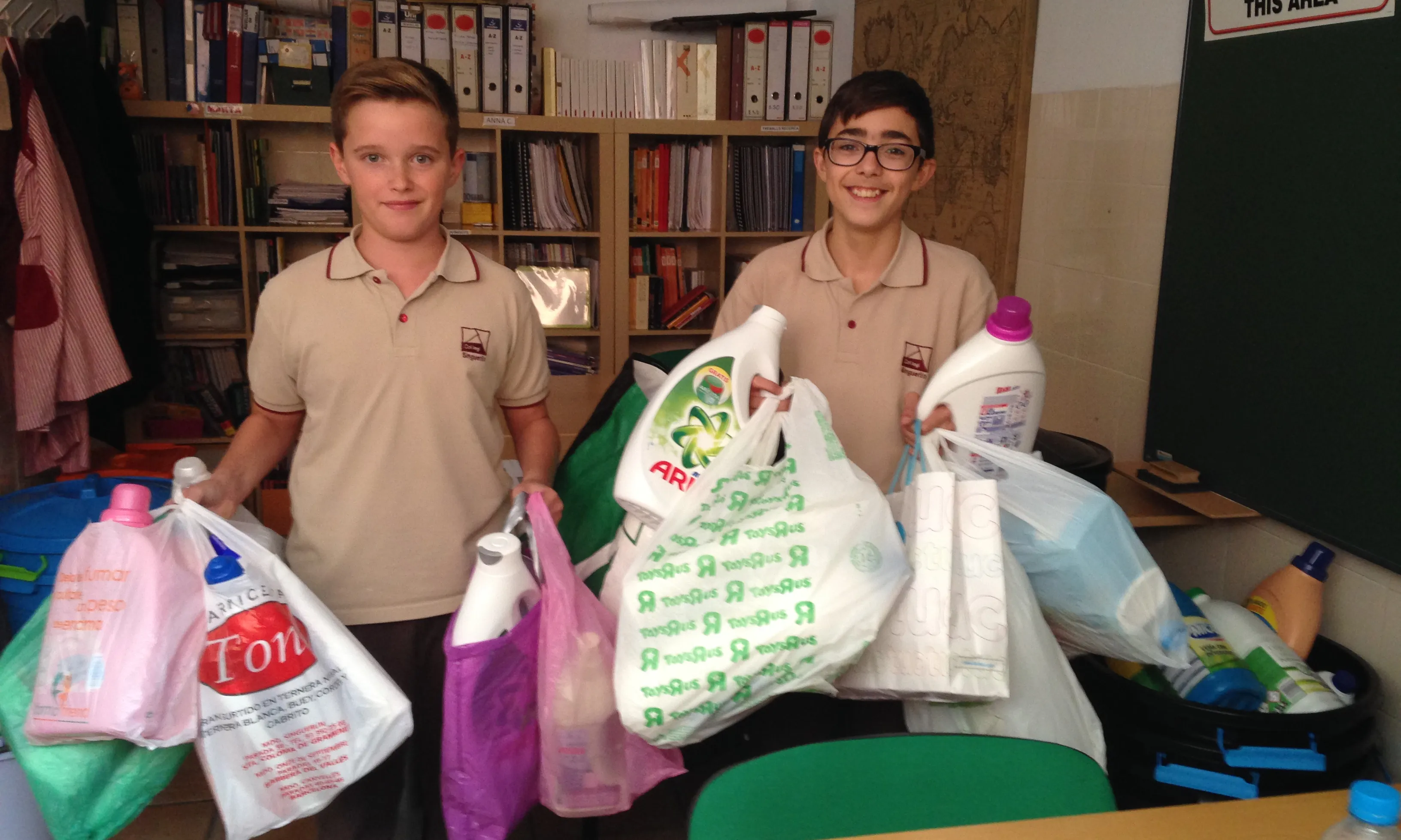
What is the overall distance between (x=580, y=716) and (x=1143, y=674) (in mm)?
886

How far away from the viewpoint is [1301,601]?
5.72ft

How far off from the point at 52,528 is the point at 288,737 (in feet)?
3.18

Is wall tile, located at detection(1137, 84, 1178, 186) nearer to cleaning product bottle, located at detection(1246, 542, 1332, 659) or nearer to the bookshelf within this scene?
cleaning product bottle, located at detection(1246, 542, 1332, 659)

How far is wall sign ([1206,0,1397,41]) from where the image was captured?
1682 mm

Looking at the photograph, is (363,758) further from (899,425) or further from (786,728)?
(899,425)

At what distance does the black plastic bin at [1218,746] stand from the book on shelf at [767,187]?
2874 millimetres

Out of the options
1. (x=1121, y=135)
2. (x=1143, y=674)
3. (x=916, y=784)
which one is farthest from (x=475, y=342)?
(x=1121, y=135)

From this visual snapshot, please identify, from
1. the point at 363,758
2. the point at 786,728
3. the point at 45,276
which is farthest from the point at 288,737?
the point at 45,276

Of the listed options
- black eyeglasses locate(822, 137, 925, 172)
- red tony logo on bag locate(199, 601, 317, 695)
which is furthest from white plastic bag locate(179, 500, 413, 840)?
black eyeglasses locate(822, 137, 925, 172)

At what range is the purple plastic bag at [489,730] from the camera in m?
1.20

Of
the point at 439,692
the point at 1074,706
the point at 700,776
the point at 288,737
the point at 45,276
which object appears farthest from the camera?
the point at 45,276

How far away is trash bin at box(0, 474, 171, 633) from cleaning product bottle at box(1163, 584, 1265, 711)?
180 cm

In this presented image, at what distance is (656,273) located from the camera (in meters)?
4.22

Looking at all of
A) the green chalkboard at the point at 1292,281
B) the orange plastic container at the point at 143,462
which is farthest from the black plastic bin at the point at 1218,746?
the orange plastic container at the point at 143,462
